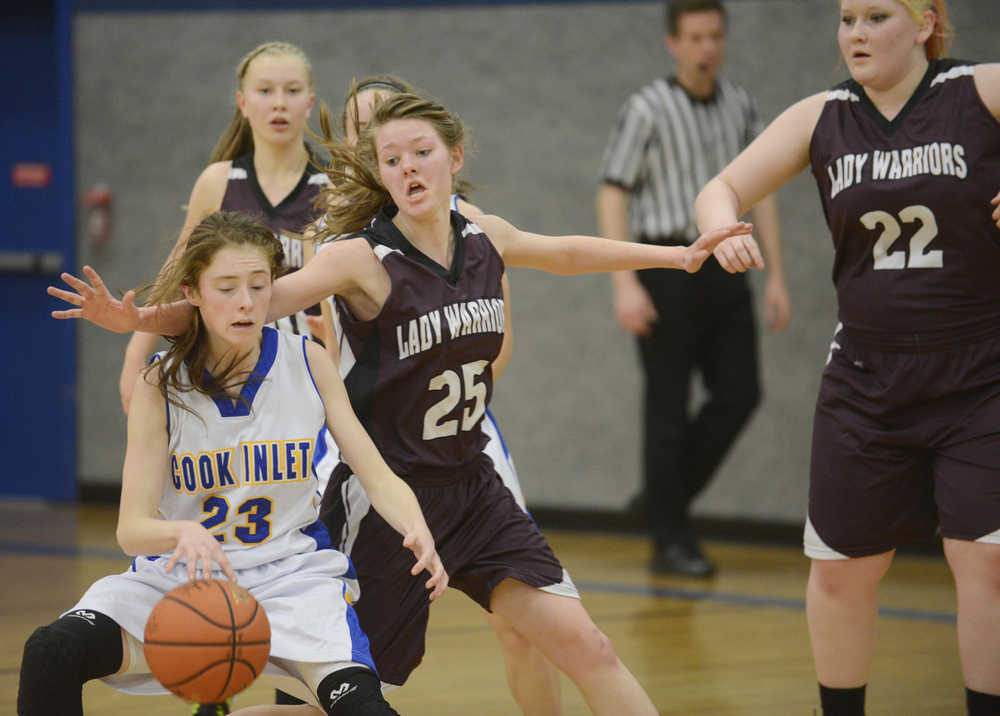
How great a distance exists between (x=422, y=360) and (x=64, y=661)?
3.46 ft

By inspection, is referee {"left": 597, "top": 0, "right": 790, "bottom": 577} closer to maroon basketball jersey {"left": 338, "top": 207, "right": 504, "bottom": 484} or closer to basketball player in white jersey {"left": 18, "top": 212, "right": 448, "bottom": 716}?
maroon basketball jersey {"left": 338, "top": 207, "right": 504, "bottom": 484}

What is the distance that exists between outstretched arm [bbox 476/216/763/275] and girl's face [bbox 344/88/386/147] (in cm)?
57

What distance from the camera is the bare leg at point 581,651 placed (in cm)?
334

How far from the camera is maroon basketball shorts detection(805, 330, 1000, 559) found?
3.32 meters

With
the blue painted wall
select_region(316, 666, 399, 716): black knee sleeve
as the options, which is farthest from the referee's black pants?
the blue painted wall

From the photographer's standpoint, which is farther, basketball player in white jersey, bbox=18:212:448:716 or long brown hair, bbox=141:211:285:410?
long brown hair, bbox=141:211:285:410

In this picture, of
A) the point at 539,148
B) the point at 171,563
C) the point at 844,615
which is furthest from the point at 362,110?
the point at 539,148

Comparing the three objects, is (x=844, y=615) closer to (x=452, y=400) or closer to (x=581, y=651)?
(x=581, y=651)

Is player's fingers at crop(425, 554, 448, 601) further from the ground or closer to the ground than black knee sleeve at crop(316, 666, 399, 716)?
further from the ground

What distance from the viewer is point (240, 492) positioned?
321 centimetres

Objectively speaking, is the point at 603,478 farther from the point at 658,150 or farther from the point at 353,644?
the point at 353,644

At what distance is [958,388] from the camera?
→ 338 cm

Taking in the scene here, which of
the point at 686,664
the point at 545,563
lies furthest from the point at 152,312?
the point at 686,664

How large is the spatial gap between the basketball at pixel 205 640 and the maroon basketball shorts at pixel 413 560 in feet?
1.59
